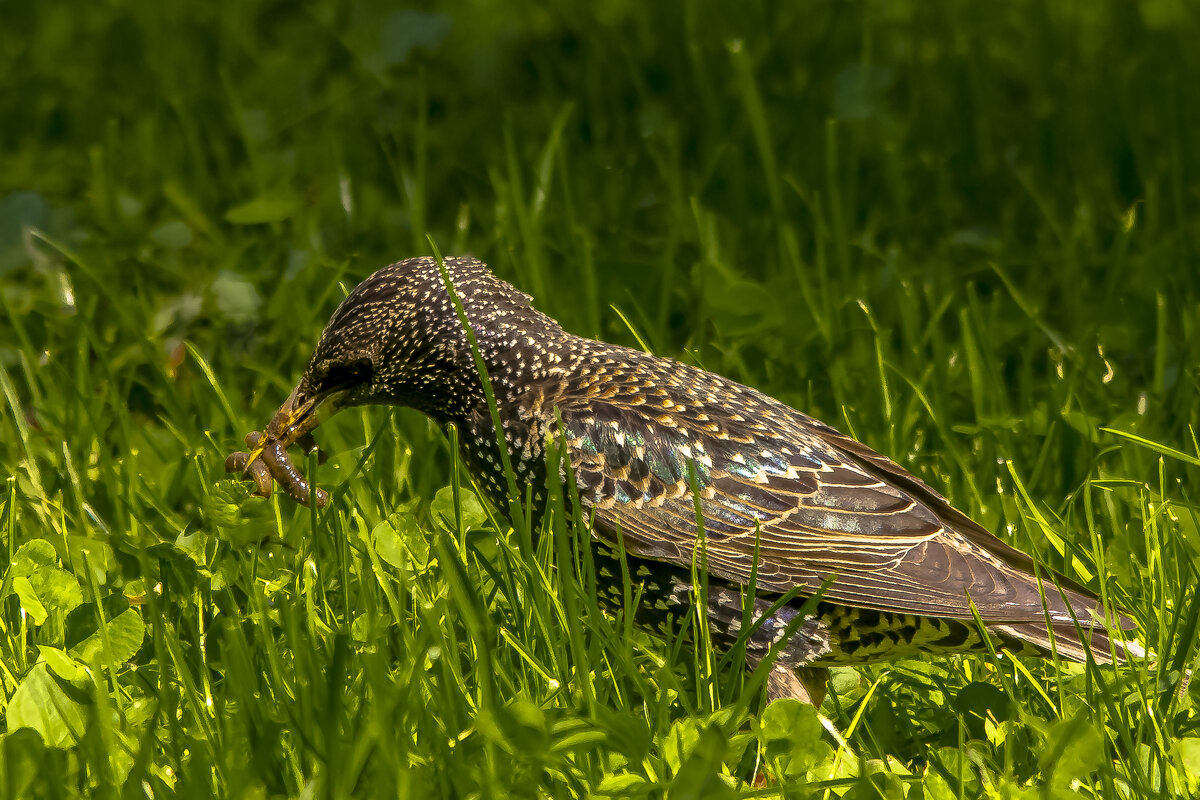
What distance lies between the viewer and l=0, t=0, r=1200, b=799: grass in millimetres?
3400

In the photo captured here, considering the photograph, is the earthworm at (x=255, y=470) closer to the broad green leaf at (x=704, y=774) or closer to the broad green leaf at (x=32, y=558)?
the broad green leaf at (x=32, y=558)

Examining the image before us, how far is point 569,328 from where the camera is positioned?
19.3 feet

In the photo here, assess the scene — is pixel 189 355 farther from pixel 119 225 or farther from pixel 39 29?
pixel 39 29

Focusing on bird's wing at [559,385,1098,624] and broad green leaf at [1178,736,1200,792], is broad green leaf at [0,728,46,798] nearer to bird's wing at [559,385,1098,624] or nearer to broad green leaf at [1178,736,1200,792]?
bird's wing at [559,385,1098,624]

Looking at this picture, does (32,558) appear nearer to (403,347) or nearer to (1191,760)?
(403,347)

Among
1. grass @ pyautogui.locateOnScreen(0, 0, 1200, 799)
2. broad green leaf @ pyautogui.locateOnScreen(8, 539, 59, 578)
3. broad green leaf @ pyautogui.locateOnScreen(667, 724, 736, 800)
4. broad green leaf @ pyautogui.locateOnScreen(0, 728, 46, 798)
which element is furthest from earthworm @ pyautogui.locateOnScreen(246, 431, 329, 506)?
broad green leaf @ pyautogui.locateOnScreen(667, 724, 736, 800)

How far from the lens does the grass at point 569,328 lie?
340 cm

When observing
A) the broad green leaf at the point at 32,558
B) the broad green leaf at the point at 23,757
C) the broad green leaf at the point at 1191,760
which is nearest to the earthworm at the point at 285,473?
the broad green leaf at the point at 32,558

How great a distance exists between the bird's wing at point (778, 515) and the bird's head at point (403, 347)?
398 mm

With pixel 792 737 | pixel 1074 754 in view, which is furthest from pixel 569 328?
pixel 1074 754

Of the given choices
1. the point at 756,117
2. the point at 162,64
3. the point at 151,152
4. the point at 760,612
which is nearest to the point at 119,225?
the point at 151,152

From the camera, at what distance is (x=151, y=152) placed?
739 centimetres

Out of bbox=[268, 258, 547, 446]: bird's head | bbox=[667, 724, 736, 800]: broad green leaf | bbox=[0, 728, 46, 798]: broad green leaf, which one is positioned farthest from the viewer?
bbox=[268, 258, 547, 446]: bird's head

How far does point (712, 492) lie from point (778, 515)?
0.18 meters
